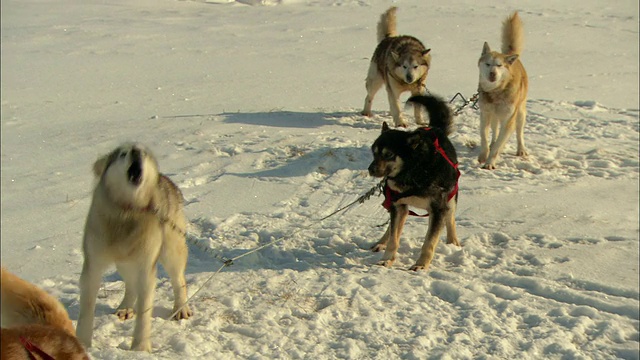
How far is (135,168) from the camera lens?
12.3 ft

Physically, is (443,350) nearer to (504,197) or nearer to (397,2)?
(504,197)

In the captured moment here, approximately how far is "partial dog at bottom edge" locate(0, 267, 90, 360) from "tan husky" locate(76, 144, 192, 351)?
2.10 feet

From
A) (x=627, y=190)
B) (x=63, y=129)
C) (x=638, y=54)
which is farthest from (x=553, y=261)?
(x=638, y=54)

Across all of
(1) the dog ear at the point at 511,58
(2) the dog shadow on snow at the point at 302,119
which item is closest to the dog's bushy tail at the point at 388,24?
(2) the dog shadow on snow at the point at 302,119

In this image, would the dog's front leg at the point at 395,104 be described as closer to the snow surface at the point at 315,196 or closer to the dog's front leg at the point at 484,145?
the snow surface at the point at 315,196

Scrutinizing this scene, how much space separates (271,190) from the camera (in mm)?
7742

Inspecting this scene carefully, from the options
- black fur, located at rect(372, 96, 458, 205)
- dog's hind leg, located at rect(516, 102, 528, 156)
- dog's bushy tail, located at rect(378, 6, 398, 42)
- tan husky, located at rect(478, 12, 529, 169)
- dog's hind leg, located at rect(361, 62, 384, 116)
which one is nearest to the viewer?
black fur, located at rect(372, 96, 458, 205)

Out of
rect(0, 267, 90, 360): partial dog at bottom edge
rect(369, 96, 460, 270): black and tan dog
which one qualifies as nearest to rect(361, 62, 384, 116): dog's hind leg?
rect(369, 96, 460, 270): black and tan dog

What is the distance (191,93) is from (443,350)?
8.49 meters

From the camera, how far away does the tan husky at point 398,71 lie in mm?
10297

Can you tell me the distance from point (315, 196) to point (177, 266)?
10.2 ft

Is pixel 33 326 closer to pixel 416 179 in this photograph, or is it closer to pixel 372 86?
pixel 416 179

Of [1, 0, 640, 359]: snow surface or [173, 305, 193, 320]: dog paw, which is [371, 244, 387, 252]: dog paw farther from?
[173, 305, 193, 320]: dog paw

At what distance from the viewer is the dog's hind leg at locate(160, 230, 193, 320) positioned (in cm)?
439
